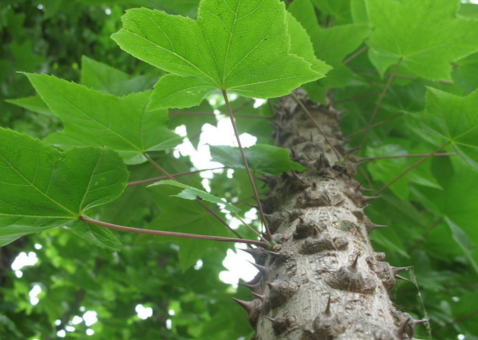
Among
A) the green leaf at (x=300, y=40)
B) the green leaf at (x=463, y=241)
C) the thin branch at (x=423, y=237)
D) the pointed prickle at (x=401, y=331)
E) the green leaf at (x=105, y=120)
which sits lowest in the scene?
the pointed prickle at (x=401, y=331)

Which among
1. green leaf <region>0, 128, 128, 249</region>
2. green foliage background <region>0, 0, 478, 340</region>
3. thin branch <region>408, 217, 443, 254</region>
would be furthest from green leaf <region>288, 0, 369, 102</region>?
thin branch <region>408, 217, 443, 254</region>

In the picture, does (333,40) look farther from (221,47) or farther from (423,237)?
(423,237)

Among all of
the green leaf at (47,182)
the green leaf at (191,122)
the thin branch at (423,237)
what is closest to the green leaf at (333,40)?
the green leaf at (191,122)

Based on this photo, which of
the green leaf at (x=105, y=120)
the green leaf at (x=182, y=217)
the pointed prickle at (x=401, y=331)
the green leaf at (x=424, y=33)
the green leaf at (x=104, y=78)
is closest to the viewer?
the pointed prickle at (x=401, y=331)

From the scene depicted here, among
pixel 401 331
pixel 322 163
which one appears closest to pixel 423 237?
pixel 322 163

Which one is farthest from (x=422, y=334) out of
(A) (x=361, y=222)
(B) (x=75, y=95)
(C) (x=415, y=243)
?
(B) (x=75, y=95)

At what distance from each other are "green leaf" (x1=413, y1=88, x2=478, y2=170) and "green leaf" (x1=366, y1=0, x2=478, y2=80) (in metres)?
0.30

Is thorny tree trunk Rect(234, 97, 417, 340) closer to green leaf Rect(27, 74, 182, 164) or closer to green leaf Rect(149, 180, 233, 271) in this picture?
green leaf Rect(149, 180, 233, 271)

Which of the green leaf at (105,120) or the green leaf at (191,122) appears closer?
the green leaf at (105,120)

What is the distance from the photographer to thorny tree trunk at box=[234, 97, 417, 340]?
0.84 m

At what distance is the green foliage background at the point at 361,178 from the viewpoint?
1652 millimetres

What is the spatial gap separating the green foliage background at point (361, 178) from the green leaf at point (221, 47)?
338 millimetres

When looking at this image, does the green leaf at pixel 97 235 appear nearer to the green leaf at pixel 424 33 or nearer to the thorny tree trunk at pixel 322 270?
the thorny tree trunk at pixel 322 270

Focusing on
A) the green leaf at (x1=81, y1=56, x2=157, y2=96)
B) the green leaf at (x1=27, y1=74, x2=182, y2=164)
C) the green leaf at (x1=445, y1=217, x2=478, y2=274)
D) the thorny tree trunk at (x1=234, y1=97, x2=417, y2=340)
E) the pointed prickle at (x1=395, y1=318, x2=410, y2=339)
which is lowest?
the pointed prickle at (x1=395, y1=318, x2=410, y2=339)
